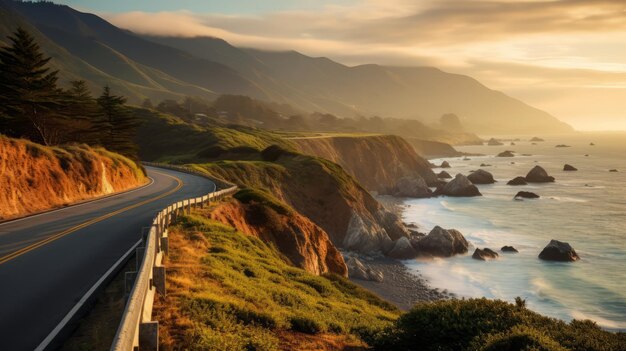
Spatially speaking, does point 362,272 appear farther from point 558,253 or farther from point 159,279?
point 159,279

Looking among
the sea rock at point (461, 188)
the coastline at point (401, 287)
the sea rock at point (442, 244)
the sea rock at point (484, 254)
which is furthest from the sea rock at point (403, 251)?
the sea rock at point (461, 188)

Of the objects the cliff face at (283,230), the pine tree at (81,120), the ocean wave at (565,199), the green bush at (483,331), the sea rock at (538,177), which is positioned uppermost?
the pine tree at (81,120)

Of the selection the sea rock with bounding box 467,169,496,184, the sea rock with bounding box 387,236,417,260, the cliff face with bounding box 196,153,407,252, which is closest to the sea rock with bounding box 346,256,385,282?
the sea rock with bounding box 387,236,417,260

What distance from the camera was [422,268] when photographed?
5312 cm

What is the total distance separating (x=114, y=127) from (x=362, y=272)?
40.0 metres

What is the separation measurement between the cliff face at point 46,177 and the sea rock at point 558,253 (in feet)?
158

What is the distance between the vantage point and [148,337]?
349 inches

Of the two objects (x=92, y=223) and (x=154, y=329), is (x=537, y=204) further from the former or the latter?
(x=154, y=329)

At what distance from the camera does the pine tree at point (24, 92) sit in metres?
40.5

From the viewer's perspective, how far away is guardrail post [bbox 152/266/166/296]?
1293 centimetres

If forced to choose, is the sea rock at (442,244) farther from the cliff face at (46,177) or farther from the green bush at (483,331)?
the green bush at (483,331)

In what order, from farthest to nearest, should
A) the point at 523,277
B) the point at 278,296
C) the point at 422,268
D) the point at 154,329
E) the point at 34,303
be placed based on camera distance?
the point at 422,268 < the point at 523,277 < the point at 278,296 < the point at 34,303 < the point at 154,329

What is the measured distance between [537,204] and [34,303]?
9536 centimetres

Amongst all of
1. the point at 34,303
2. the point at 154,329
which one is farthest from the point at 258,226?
the point at 154,329
